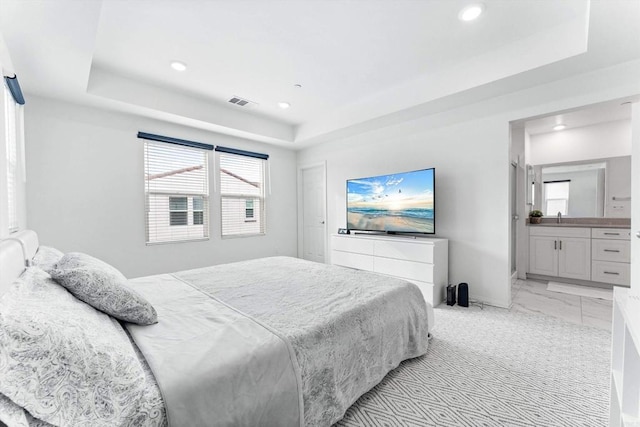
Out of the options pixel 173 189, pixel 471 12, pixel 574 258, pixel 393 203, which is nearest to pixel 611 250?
pixel 574 258

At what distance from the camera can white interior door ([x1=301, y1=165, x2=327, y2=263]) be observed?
5.08 m

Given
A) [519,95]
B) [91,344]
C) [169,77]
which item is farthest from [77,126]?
[519,95]

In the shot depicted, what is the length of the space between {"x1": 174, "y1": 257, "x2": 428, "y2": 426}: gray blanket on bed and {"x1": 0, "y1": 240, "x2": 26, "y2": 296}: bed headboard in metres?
0.91

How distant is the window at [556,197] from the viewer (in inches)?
177

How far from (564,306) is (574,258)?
1.34 m

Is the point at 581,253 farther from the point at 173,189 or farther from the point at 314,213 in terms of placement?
the point at 173,189

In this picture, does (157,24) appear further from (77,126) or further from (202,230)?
(202,230)

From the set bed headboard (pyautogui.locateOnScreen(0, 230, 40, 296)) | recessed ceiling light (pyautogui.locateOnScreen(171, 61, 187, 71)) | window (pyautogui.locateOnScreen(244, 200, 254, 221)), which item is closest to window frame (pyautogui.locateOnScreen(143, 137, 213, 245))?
window (pyautogui.locateOnScreen(244, 200, 254, 221))

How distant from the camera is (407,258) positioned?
3.39m

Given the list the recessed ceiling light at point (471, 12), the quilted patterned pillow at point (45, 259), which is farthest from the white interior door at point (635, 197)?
the quilted patterned pillow at point (45, 259)

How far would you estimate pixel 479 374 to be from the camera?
1.82m

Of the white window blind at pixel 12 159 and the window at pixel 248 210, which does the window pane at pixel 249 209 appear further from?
the white window blind at pixel 12 159

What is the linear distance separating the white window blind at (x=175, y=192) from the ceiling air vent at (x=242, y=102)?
3.02 feet

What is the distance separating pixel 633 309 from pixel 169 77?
13.1 ft
